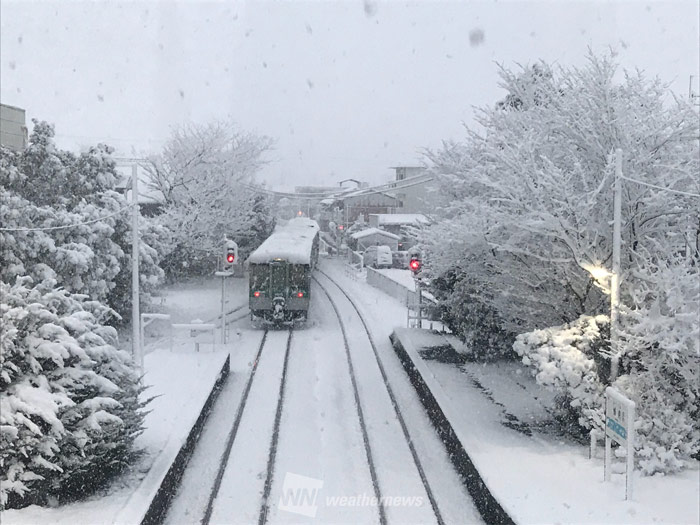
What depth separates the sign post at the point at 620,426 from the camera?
9250mm

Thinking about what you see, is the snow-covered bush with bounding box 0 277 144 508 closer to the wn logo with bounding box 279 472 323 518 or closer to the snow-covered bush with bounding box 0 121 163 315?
the wn logo with bounding box 279 472 323 518

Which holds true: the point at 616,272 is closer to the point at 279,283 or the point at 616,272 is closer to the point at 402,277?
the point at 279,283

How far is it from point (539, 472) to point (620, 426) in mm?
1468

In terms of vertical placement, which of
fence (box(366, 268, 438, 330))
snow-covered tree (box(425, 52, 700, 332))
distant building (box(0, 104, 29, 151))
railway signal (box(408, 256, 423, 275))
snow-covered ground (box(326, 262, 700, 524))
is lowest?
snow-covered ground (box(326, 262, 700, 524))

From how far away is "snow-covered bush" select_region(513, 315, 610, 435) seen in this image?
38.3 feet

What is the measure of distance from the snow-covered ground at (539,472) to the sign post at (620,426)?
0.28 meters

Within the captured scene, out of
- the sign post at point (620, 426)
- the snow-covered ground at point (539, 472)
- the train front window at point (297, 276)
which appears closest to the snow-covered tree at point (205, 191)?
the train front window at point (297, 276)

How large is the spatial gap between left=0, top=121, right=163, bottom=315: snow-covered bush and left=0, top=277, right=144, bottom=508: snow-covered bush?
8.26 m

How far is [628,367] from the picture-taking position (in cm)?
1183

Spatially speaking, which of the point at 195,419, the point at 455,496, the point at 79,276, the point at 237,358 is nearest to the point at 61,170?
the point at 79,276

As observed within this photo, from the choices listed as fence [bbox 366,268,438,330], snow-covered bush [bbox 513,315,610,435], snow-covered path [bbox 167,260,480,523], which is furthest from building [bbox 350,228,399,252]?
snow-covered bush [bbox 513,315,610,435]

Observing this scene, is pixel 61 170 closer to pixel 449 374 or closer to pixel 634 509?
pixel 449 374

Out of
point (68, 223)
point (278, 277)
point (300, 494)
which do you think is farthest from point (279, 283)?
point (300, 494)

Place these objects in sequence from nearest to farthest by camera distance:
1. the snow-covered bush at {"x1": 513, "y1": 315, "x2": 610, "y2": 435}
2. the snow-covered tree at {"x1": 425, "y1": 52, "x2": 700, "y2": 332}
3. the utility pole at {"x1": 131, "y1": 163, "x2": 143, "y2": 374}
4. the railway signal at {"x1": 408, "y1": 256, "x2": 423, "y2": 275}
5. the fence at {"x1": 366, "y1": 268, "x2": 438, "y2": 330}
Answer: the snow-covered bush at {"x1": 513, "y1": 315, "x2": 610, "y2": 435} < the snow-covered tree at {"x1": 425, "y1": 52, "x2": 700, "y2": 332} < the utility pole at {"x1": 131, "y1": 163, "x2": 143, "y2": 374} < the railway signal at {"x1": 408, "y1": 256, "x2": 423, "y2": 275} < the fence at {"x1": 366, "y1": 268, "x2": 438, "y2": 330}
